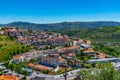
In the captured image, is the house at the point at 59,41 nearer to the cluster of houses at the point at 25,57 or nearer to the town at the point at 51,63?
the town at the point at 51,63

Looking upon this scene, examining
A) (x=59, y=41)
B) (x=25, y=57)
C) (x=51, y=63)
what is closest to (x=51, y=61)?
(x=51, y=63)

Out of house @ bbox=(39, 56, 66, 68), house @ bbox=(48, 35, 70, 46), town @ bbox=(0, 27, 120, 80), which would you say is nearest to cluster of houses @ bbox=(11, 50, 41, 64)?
town @ bbox=(0, 27, 120, 80)

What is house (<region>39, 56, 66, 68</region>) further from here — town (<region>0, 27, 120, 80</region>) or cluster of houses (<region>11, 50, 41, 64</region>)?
cluster of houses (<region>11, 50, 41, 64</region>)

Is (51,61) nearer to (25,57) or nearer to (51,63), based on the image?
(51,63)

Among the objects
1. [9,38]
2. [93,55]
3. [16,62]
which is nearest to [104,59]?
[93,55]

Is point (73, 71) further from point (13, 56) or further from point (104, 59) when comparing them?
point (13, 56)

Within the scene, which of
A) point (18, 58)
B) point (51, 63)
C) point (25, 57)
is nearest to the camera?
point (51, 63)

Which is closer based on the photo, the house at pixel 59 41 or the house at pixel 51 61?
the house at pixel 51 61

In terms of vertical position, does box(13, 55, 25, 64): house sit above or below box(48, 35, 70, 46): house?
below

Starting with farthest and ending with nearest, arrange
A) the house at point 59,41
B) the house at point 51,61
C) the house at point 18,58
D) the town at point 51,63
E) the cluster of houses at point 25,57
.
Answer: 1. the house at point 59,41
2. the cluster of houses at point 25,57
3. the house at point 18,58
4. the house at point 51,61
5. the town at point 51,63

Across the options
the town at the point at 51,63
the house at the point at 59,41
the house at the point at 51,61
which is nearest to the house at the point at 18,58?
the town at the point at 51,63

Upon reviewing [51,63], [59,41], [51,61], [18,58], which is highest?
[59,41]

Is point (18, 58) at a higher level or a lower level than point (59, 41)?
lower
